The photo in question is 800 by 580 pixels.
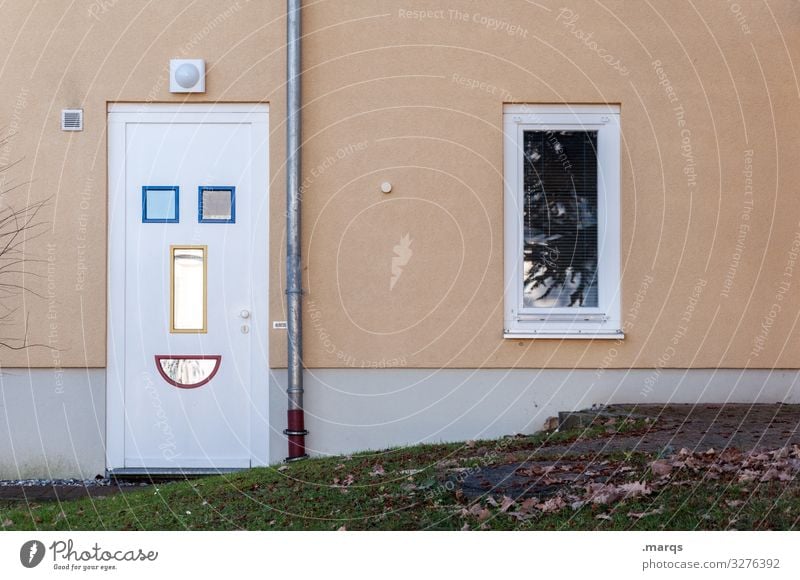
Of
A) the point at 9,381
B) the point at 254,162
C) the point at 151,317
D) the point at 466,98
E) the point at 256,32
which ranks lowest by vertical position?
the point at 9,381

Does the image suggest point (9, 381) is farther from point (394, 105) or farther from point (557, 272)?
point (557, 272)

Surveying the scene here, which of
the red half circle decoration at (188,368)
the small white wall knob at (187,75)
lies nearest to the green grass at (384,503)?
the red half circle decoration at (188,368)

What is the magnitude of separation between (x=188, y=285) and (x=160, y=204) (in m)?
0.66

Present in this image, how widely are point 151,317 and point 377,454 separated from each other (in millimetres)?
2094

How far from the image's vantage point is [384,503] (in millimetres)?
5512

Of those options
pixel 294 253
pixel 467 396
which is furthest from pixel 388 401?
pixel 294 253

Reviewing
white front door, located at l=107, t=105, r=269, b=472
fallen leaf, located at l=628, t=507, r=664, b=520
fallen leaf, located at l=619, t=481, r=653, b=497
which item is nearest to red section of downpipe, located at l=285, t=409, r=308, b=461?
white front door, located at l=107, t=105, r=269, b=472

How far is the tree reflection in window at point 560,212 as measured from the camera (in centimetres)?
810

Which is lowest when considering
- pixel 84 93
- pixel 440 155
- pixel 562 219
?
pixel 562 219

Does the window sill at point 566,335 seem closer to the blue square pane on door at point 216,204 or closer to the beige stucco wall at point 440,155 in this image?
the beige stucco wall at point 440,155

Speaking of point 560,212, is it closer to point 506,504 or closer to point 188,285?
point 188,285

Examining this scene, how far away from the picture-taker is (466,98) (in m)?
7.96

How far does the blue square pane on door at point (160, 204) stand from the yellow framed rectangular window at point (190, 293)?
24 cm

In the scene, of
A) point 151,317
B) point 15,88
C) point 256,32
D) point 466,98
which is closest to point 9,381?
point 151,317
